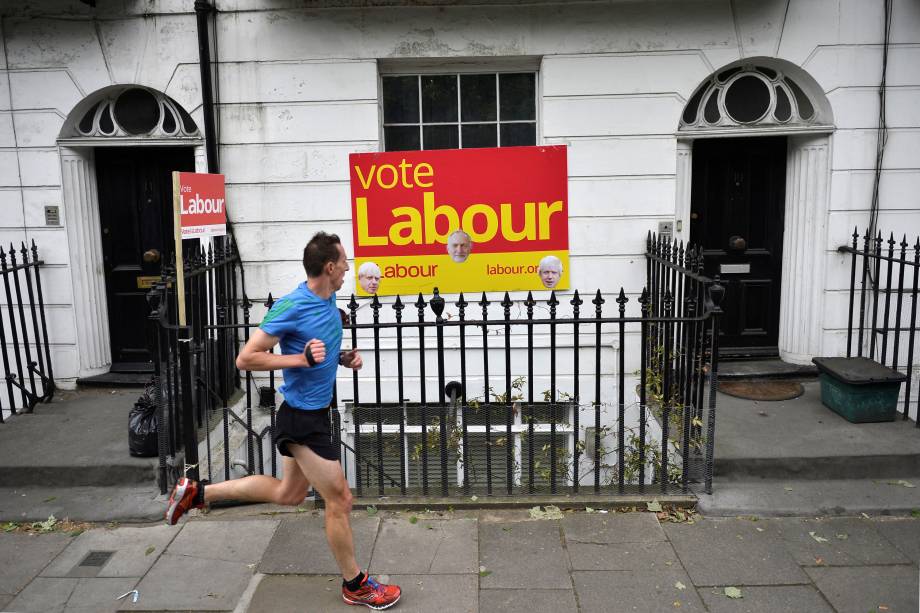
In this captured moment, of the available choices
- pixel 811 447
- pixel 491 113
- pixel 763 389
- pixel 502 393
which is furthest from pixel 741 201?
pixel 502 393

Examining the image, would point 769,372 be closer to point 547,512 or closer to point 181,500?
point 547,512

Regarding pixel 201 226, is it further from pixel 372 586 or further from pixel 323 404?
pixel 372 586

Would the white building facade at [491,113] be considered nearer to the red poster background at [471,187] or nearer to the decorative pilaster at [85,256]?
the decorative pilaster at [85,256]

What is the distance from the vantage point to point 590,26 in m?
7.27

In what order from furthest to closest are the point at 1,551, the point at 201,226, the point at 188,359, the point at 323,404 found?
the point at 201,226 < the point at 188,359 < the point at 1,551 < the point at 323,404

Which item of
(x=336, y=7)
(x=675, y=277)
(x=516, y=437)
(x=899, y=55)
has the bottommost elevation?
(x=516, y=437)

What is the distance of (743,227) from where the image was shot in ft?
25.6

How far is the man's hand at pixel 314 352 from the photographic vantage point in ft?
12.0

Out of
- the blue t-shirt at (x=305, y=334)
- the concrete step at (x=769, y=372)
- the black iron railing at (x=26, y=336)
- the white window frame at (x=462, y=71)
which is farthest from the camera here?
the white window frame at (x=462, y=71)

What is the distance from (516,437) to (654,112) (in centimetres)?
348

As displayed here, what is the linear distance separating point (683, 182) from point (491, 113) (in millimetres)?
2048

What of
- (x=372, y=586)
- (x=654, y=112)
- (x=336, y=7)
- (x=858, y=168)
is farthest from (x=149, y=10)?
(x=858, y=168)

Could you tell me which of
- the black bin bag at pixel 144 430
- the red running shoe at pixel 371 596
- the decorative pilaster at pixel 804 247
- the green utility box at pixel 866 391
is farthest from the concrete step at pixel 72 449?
the decorative pilaster at pixel 804 247

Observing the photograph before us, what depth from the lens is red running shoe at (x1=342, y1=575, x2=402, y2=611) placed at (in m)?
3.94
